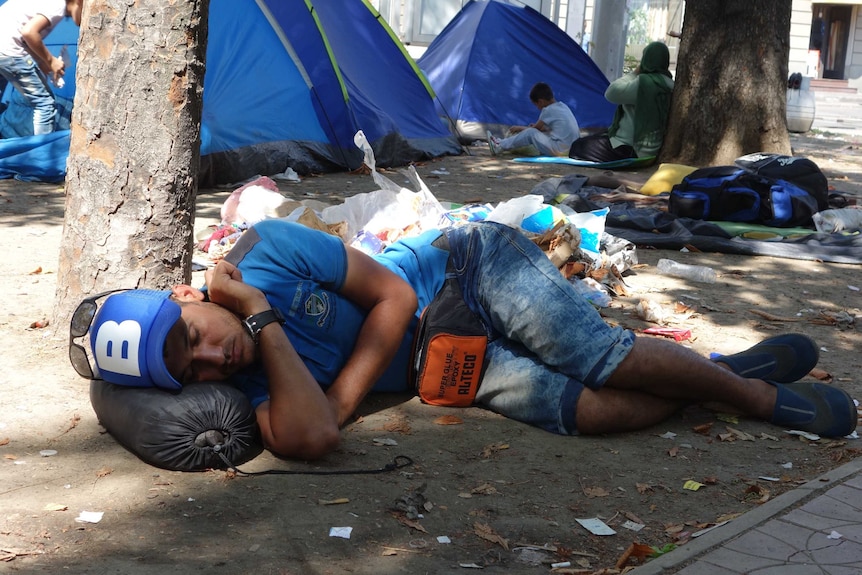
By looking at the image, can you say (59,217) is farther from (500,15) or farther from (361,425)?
(500,15)

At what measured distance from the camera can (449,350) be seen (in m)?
3.32

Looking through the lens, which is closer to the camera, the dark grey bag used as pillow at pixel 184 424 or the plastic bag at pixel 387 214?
the dark grey bag used as pillow at pixel 184 424

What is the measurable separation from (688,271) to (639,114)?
4.53m

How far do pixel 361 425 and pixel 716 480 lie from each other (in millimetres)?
1203

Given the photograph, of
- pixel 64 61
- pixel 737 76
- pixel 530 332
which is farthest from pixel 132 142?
pixel 737 76

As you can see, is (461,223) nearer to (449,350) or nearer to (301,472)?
(449,350)

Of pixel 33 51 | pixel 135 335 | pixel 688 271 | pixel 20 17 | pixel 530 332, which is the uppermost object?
pixel 20 17

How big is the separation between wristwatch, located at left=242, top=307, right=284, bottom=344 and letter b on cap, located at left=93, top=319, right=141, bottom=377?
330 mm

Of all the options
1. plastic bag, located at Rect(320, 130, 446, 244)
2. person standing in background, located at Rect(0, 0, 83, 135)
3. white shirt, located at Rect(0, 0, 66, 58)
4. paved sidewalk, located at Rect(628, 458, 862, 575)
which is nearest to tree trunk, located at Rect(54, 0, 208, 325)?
plastic bag, located at Rect(320, 130, 446, 244)

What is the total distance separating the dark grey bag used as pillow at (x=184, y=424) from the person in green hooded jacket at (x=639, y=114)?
747 cm

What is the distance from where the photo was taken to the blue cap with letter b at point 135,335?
108 inches

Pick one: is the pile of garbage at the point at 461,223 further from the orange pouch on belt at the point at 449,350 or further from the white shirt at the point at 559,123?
the white shirt at the point at 559,123

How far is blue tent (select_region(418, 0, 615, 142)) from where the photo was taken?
39.8 ft

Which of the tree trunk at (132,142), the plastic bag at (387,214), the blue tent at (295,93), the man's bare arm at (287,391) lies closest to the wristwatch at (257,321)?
the man's bare arm at (287,391)
